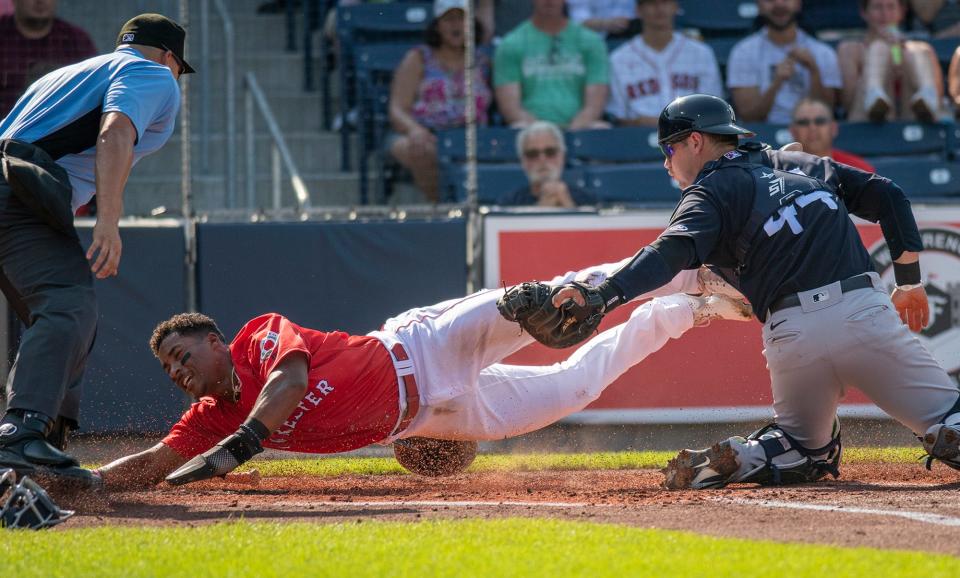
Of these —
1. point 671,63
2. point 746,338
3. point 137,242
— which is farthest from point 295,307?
point 671,63

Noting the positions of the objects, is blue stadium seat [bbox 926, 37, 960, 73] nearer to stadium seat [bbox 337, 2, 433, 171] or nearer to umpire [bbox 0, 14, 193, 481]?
stadium seat [bbox 337, 2, 433, 171]

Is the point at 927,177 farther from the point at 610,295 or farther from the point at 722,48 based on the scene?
the point at 610,295

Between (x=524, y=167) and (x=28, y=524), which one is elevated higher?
(x=524, y=167)

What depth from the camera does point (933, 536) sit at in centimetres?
414

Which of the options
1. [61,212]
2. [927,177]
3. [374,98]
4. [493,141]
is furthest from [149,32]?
[927,177]

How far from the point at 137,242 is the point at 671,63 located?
473 cm

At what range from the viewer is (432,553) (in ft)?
12.7

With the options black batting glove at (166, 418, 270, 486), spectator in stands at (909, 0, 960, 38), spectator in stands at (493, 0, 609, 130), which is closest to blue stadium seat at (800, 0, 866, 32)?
spectator in stands at (909, 0, 960, 38)

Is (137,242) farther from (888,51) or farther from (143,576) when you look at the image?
(888,51)

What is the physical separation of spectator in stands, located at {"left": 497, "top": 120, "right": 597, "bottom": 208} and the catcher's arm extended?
4250 millimetres

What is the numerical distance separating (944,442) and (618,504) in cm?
140

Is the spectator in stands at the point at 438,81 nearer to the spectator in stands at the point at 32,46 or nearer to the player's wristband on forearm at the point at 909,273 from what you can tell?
the spectator in stands at the point at 32,46

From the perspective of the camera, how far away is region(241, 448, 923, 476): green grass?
6.88 m

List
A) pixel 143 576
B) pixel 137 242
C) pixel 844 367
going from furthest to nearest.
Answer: pixel 137 242
pixel 844 367
pixel 143 576
